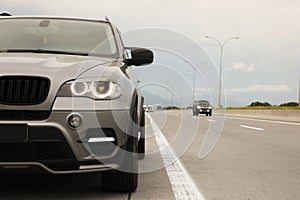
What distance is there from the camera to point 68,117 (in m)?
3.76

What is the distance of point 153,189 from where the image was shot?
187 inches

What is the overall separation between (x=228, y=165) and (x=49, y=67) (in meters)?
3.62

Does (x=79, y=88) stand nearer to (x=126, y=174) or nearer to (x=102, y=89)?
(x=102, y=89)

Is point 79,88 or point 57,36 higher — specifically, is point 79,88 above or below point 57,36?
below

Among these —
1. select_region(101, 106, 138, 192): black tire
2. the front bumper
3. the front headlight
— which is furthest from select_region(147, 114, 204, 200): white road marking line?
the front headlight

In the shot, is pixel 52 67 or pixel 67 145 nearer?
pixel 67 145

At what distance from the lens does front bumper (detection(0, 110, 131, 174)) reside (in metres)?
3.68

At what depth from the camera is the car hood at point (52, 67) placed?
3814 mm

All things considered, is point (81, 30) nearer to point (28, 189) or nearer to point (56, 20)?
point (56, 20)

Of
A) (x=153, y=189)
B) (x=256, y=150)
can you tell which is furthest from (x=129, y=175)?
(x=256, y=150)

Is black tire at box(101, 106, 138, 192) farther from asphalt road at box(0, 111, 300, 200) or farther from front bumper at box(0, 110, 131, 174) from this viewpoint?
front bumper at box(0, 110, 131, 174)

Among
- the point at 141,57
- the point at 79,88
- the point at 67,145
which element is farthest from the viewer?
the point at 141,57

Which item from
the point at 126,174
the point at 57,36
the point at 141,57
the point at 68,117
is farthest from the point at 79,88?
the point at 57,36

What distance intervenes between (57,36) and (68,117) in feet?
5.94
